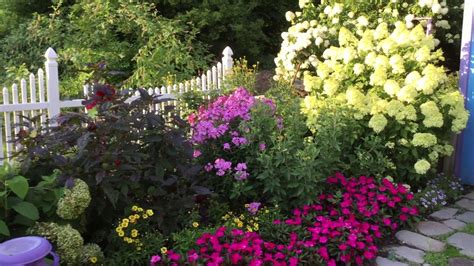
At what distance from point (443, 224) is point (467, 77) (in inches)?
60.8

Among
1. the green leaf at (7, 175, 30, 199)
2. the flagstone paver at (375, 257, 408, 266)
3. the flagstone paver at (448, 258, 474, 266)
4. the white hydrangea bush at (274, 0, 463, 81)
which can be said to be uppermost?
the white hydrangea bush at (274, 0, 463, 81)

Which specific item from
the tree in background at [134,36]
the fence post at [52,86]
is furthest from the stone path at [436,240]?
the fence post at [52,86]

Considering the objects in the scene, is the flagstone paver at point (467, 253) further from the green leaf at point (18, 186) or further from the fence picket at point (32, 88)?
the fence picket at point (32, 88)

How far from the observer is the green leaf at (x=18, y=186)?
8.95ft

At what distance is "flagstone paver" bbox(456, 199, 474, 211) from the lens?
14.4 feet

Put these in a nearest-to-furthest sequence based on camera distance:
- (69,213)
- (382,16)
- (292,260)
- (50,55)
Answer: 1. (69,213)
2. (292,260)
3. (50,55)
4. (382,16)

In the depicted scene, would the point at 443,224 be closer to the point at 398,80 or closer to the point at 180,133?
the point at 398,80

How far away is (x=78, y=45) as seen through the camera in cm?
792

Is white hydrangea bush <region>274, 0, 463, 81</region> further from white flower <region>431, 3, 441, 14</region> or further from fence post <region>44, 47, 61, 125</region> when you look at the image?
fence post <region>44, 47, 61, 125</region>

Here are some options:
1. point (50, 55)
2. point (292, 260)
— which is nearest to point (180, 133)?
point (292, 260)

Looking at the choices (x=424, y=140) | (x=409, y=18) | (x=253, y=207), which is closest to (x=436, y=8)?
(x=409, y=18)

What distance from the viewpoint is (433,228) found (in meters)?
3.87

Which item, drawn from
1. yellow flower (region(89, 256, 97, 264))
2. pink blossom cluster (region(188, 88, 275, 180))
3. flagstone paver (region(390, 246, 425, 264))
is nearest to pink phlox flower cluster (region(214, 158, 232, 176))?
pink blossom cluster (region(188, 88, 275, 180))

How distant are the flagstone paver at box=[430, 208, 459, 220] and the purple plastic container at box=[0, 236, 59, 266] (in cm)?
299
